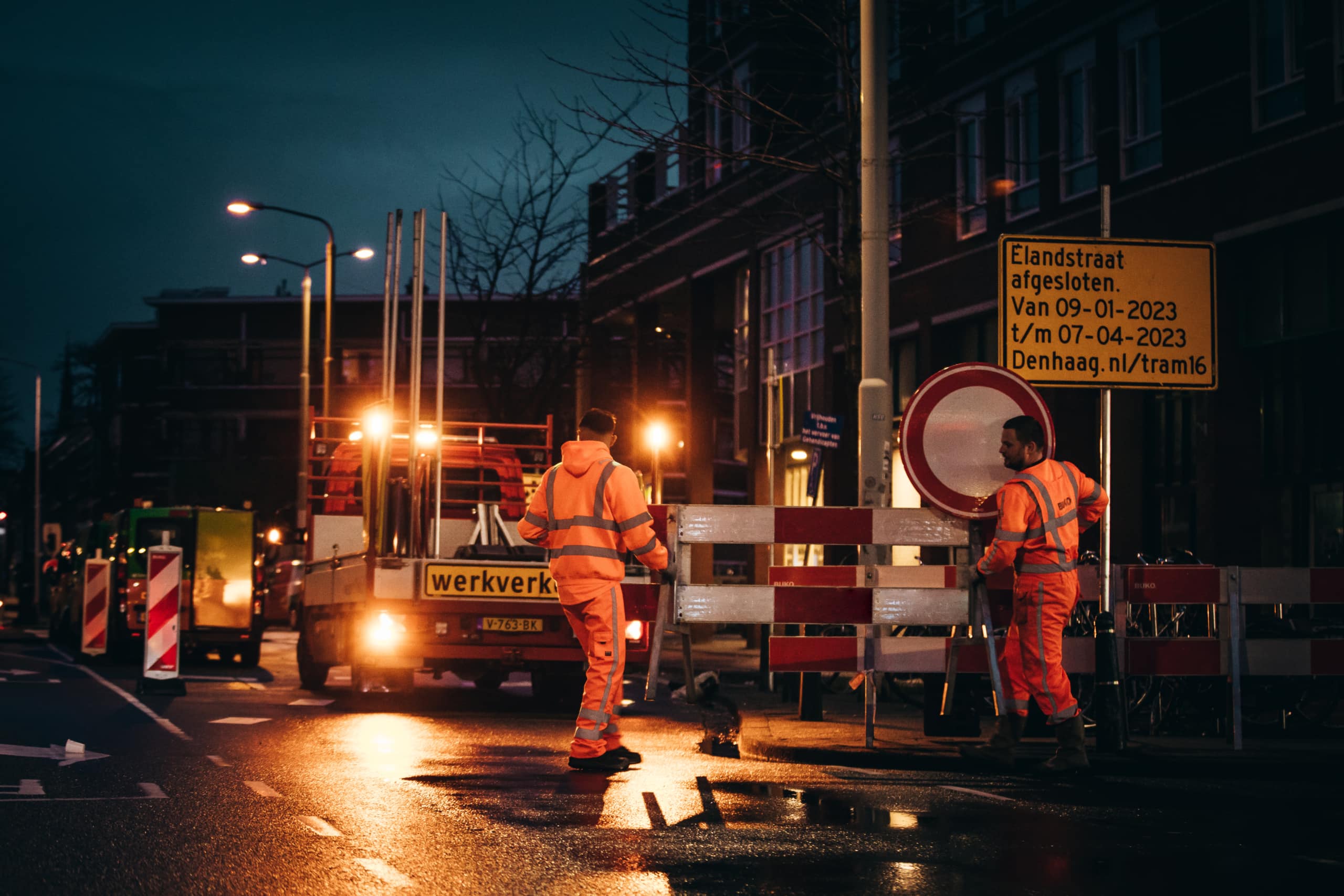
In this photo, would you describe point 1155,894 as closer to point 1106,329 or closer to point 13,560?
point 1106,329

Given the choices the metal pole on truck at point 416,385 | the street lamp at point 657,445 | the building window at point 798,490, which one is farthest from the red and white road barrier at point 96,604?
the building window at point 798,490

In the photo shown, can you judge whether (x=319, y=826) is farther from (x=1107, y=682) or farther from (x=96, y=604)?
(x=96, y=604)

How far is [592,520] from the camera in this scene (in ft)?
32.4

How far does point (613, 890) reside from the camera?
5988 mm

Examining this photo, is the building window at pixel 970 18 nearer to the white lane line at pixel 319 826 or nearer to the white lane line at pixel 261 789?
the white lane line at pixel 261 789

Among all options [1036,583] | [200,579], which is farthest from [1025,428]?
[200,579]

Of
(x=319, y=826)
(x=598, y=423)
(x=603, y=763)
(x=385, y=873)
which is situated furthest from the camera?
(x=598, y=423)

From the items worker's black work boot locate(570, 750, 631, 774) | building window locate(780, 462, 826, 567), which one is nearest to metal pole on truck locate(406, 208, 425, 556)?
worker's black work boot locate(570, 750, 631, 774)

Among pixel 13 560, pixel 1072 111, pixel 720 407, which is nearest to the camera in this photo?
pixel 1072 111

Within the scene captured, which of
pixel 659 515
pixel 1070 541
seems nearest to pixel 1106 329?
pixel 1070 541

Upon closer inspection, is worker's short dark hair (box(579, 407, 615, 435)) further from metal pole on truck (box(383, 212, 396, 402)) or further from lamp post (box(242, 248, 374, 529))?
lamp post (box(242, 248, 374, 529))

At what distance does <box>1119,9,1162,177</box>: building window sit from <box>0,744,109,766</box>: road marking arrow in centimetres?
1482

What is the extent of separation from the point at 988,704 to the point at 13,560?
310 feet

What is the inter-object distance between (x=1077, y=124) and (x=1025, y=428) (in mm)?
14117
